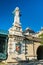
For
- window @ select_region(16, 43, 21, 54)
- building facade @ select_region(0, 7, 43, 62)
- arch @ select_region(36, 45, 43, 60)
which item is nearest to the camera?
building facade @ select_region(0, 7, 43, 62)

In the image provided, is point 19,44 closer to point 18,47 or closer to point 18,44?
point 18,44

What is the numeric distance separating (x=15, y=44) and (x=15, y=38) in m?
1.03

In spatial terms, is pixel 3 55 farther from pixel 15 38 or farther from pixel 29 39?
pixel 29 39

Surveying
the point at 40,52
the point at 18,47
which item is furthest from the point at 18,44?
the point at 40,52

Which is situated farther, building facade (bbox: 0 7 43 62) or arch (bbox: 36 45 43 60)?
arch (bbox: 36 45 43 60)

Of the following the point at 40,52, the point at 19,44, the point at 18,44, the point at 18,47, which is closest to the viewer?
the point at 18,47

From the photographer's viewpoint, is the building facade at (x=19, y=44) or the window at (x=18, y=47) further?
the window at (x=18, y=47)

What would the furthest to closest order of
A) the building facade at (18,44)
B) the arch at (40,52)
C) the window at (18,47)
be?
the arch at (40,52), the window at (18,47), the building facade at (18,44)

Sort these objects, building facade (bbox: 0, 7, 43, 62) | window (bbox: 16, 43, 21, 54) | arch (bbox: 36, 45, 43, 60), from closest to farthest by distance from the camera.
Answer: building facade (bbox: 0, 7, 43, 62) → window (bbox: 16, 43, 21, 54) → arch (bbox: 36, 45, 43, 60)

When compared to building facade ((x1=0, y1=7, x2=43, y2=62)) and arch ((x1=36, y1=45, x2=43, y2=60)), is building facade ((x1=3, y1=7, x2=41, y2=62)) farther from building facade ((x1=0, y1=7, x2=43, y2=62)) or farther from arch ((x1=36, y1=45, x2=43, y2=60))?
arch ((x1=36, y1=45, x2=43, y2=60))

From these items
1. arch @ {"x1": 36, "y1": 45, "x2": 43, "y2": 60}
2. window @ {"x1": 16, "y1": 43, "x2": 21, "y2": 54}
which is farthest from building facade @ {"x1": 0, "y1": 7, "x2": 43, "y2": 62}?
arch @ {"x1": 36, "y1": 45, "x2": 43, "y2": 60}

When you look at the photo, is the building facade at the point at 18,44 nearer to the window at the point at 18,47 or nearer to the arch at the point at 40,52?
the window at the point at 18,47

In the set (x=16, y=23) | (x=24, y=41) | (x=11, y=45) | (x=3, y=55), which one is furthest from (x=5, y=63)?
(x=16, y=23)

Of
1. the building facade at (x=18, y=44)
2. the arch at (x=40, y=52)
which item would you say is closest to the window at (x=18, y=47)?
the building facade at (x=18, y=44)
